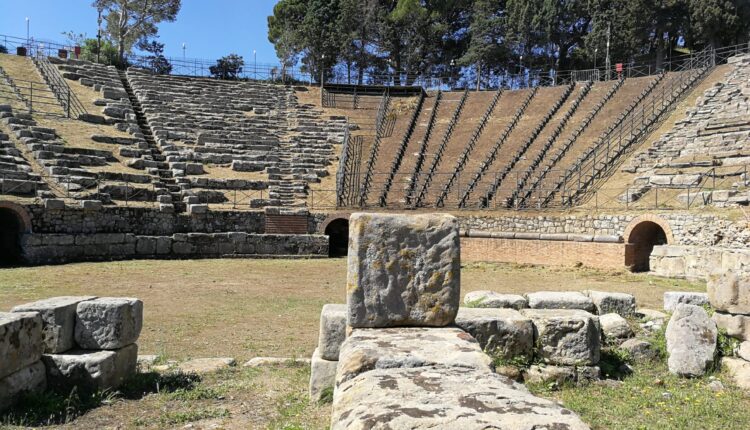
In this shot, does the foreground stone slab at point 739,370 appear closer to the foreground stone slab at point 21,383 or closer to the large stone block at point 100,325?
the large stone block at point 100,325

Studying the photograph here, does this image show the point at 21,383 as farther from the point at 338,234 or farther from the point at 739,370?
the point at 338,234

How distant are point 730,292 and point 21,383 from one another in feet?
29.1

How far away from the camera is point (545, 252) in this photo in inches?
892

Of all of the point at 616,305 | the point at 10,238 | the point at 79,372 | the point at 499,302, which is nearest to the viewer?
the point at 79,372

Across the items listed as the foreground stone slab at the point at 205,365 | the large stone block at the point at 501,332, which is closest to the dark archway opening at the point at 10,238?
the foreground stone slab at the point at 205,365

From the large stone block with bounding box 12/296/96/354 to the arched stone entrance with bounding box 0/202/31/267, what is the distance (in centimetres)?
1547

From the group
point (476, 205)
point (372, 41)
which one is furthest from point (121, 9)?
point (476, 205)

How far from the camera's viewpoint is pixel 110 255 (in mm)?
22047

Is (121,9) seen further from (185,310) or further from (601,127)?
(185,310)

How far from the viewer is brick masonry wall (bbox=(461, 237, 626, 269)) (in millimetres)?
20891

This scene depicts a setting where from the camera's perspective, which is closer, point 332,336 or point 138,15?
point 332,336

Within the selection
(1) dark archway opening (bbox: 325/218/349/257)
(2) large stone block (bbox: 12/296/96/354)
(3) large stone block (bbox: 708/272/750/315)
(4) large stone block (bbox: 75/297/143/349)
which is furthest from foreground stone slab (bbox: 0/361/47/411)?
(1) dark archway opening (bbox: 325/218/349/257)

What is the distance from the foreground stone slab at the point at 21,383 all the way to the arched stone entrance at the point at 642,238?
63.2 feet

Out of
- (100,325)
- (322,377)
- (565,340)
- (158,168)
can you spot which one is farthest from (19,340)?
(158,168)
